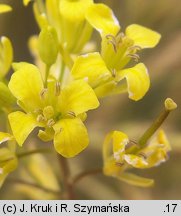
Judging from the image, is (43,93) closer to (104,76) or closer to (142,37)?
(104,76)

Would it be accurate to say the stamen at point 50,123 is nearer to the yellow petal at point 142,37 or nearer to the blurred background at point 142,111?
the yellow petal at point 142,37

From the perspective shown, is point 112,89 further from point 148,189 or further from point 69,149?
point 148,189

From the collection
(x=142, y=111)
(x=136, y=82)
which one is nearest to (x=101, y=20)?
(x=136, y=82)

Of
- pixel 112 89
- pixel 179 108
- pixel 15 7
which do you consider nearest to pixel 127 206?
pixel 112 89

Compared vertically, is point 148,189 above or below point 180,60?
below

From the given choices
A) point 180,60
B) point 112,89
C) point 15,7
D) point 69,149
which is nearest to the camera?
point 69,149

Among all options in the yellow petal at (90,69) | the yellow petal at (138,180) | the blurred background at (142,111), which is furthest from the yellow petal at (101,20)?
the blurred background at (142,111)
